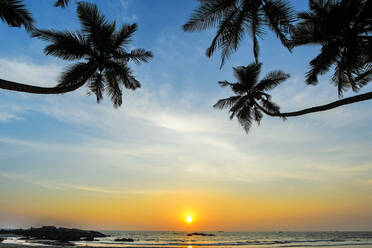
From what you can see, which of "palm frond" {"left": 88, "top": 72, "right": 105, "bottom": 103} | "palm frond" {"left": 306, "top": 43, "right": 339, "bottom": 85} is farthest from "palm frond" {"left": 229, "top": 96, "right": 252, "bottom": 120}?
"palm frond" {"left": 88, "top": 72, "right": 105, "bottom": 103}

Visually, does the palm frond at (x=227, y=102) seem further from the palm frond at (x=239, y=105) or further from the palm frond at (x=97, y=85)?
the palm frond at (x=97, y=85)

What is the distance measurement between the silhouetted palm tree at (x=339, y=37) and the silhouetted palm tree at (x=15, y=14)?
847 centimetres

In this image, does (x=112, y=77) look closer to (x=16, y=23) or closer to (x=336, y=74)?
(x=16, y=23)

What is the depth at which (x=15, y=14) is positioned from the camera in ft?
23.2

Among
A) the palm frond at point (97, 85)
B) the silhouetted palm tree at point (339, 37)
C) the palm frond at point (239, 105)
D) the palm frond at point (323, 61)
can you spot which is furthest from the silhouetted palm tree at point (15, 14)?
the palm frond at point (239, 105)

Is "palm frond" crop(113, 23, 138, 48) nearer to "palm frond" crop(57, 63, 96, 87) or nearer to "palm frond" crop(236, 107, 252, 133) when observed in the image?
"palm frond" crop(57, 63, 96, 87)

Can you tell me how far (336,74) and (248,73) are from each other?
7479 mm

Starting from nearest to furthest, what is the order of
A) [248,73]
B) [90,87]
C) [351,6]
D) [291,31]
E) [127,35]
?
[351,6] < [291,31] < [127,35] < [90,87] < [248,73]

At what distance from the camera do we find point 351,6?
7902 millimetres

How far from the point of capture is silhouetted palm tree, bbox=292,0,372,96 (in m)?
8.10

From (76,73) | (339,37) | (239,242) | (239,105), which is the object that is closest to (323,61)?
(339,37)

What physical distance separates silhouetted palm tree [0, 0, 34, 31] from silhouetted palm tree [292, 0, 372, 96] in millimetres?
8474

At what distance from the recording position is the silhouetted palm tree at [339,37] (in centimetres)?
810

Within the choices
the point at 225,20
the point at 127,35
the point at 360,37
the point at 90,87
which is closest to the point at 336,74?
the point at 360,37
